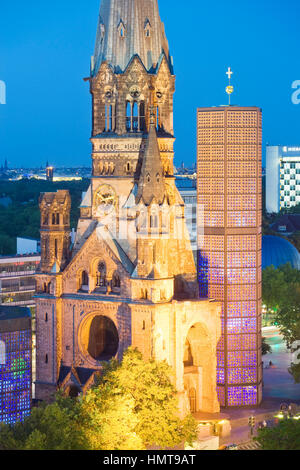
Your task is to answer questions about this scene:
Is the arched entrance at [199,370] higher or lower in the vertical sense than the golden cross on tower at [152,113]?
lower

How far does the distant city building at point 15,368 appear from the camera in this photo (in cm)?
8750

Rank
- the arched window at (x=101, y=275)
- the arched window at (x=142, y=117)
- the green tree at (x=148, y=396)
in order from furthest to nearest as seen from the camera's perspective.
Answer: the arched window at (x=142, y=117), the arched window at (x=101, y=275), the green tree at (x=148, y=396)

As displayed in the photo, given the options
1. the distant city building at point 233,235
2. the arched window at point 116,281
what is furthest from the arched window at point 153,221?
the distant city building at point 233,235

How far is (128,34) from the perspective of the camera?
90.8 metres

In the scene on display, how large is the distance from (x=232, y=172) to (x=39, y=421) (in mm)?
29901

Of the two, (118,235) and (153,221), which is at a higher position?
(153,221)

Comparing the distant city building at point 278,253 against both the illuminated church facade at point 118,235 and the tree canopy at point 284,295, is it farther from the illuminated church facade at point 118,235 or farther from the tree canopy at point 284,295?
the illuminated church facade at point 118,235

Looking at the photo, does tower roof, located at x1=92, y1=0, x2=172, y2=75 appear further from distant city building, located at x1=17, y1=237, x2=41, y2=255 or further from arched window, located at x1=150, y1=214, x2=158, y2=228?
distant city building, located at x1=17, y1=237, x2=41, y2=255

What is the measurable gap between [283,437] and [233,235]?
26950mm

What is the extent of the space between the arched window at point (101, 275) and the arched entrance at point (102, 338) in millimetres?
2889

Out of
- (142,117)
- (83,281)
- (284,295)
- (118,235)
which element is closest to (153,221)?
(118,235)

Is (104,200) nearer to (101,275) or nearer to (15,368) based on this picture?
(101,275)

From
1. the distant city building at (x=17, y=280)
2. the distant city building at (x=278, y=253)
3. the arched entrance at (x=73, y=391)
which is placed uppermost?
the distant city building at (x=278, y=253)

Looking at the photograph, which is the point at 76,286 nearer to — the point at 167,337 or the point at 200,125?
the point at 167,337
